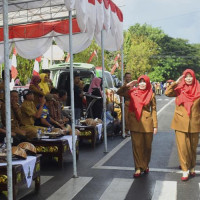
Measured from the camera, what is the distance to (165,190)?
21.5 ft

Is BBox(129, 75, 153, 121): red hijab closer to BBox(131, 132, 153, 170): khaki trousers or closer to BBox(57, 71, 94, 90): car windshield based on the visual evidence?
BBox(131, 132, 153, 170): khaki trousers


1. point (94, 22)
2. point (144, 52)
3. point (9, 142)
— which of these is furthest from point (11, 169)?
point (144, 52)

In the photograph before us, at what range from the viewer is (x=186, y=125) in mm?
7359

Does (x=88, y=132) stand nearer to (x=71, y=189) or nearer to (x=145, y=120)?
A: (x=145, y=120)

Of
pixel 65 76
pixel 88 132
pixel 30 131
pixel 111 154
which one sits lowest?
pixel 111 154

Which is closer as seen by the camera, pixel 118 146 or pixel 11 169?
pixel 11 169

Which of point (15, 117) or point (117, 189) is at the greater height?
point (15, 117)

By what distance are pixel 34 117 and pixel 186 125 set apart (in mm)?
3520

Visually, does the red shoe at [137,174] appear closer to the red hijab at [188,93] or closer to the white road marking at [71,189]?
the white road marking at [71,189]

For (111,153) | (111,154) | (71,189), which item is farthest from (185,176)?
(111,153)

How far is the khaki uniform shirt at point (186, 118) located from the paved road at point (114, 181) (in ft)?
2.99

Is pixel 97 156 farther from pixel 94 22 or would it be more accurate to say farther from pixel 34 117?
pixel 94 22

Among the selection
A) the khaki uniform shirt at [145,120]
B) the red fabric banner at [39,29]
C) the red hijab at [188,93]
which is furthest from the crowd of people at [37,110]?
the red hijab at [188,93]

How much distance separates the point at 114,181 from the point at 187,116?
1.77 meters
